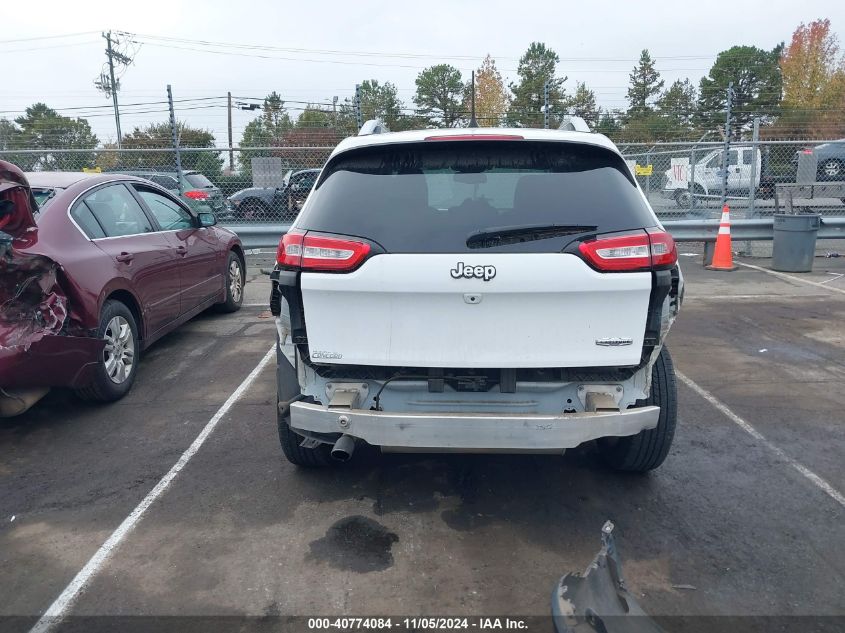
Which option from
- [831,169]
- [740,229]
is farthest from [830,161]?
[740,229]

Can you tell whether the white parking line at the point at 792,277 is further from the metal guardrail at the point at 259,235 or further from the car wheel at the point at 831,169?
the car wheel at the point at 831,169

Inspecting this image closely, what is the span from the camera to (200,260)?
7.06 meters

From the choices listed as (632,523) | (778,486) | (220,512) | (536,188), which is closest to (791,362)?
(778,486)

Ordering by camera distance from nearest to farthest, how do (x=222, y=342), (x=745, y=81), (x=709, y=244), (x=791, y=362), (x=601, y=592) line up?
(x=601, y=592) < (x=791, y=362) < (x=222, y=342) < (x=709, y=244) < (x=745, y=81)

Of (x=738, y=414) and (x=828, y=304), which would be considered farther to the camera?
(x=828, y=304)

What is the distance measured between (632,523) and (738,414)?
75.2 inches

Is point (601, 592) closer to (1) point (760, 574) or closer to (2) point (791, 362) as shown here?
(1) point (760, 574)

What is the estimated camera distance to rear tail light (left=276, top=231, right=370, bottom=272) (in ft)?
10.1

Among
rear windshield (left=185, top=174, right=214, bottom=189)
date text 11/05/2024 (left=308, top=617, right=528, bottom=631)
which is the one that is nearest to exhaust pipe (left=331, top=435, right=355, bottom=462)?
date text 11/05/2024 (left=308, top=617, right=528, bottom=631)

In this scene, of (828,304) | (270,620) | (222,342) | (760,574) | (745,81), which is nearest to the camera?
(270,620)

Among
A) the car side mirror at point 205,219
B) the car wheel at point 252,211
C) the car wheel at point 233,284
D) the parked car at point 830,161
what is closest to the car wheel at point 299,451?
the car side mirror at point 205,219

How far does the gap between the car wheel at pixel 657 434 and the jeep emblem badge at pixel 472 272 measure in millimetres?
1166

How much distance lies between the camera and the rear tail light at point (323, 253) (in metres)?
3.07

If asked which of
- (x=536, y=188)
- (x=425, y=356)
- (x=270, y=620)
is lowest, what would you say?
(x=270, y=620)
